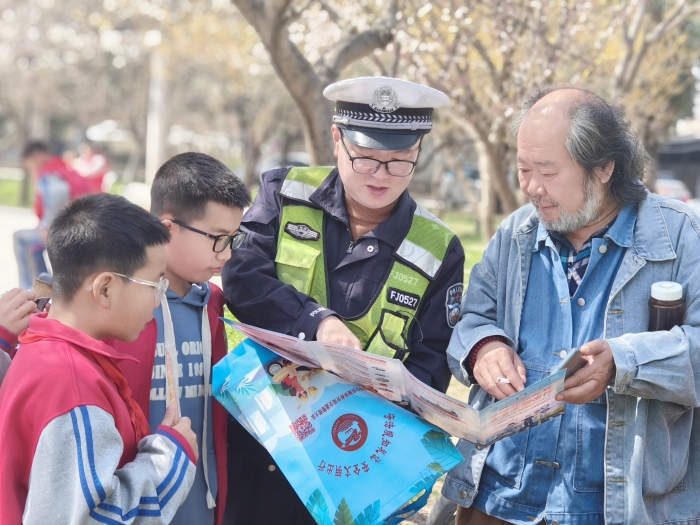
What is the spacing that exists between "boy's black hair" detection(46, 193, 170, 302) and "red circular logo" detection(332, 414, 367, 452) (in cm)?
78

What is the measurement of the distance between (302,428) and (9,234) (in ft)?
50.9

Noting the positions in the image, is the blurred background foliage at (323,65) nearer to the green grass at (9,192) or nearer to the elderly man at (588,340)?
the green grass at (9,192)

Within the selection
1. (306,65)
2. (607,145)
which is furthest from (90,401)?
(306,65)

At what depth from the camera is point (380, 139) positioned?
2.77 m

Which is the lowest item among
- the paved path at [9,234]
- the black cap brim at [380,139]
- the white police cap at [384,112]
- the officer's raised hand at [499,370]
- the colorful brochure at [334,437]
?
the paved path at [9,234]

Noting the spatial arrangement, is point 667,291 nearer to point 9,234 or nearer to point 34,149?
point 34,149

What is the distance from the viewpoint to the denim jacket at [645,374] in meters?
2.45

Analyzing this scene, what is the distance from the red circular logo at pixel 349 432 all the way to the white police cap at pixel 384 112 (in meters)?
0.91

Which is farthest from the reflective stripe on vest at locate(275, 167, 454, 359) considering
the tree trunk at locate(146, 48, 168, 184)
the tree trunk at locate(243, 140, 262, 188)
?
the tree trunk at locate(243, 140, 262, 188)

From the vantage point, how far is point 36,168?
34.4ft

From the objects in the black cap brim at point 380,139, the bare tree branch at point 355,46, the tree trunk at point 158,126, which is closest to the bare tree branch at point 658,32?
the bare tree branch at point 355,46

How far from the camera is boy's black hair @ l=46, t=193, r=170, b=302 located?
2.23m

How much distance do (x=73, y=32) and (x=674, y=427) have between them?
29.0 meters

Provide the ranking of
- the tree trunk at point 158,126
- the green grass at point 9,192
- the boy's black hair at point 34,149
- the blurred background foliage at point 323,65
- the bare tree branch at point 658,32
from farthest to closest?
the green grass at point 9,192 < the tree trunk at point 158,126 < the boy's black hair at point 34,149 < the bare tree branch at point 658,32 < the blurred background foliage at point 323,65
